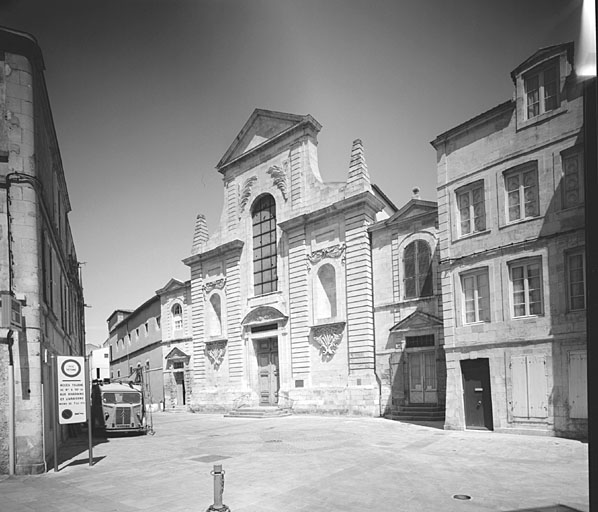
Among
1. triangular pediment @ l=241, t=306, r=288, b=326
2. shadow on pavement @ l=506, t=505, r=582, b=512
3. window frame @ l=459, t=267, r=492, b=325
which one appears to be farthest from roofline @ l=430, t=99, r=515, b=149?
triangular pediment @ l=241, t=306, r=288, b=326

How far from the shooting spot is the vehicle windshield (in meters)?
20.7

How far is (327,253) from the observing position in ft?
89.5

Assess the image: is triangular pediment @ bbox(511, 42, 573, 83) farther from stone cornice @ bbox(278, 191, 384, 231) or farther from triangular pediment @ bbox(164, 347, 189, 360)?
triangular pediment @ bbox(164, 347, 189, 360)

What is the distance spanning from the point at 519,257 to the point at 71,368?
12.8 m

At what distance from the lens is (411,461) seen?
39.7 feet

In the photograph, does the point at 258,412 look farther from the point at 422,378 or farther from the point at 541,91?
the point at 541,91

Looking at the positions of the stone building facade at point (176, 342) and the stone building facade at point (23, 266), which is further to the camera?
the stone building facade at point (176, 342)

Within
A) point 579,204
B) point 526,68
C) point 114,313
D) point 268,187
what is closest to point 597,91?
point 579,204

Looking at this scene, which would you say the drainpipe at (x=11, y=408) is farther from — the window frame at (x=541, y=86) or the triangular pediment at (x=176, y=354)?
the triangular pediment at (x=176, y=354)

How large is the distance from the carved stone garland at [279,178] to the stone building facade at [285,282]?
66 millimetres

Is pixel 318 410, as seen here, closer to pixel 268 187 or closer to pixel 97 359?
pixel 268 187

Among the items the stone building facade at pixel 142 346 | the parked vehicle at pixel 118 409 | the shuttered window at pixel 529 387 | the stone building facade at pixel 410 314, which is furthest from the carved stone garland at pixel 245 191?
the shuttered window at pixel 529 387

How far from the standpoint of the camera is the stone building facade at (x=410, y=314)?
22406mm

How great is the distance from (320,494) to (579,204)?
422 inches
